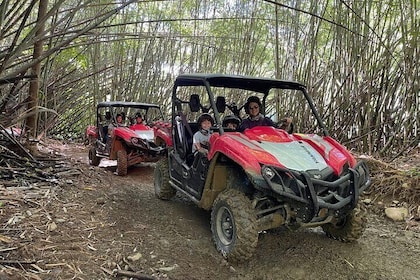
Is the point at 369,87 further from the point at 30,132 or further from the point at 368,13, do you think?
the point at 30,132

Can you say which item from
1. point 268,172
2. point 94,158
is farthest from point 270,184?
point 94,158

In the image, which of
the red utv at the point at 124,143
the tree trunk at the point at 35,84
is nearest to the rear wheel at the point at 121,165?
the red utv at the point at 124,143

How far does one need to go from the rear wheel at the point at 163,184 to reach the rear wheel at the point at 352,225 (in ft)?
5.61

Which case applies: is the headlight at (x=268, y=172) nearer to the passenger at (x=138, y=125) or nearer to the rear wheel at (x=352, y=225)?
the rear wheel at (x=352, y=225)

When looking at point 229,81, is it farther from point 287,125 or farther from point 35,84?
point 35,84

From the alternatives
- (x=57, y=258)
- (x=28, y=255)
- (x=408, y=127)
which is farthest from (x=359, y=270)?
(x=408, y=127)

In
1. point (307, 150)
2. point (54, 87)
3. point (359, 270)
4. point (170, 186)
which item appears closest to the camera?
point (359, 270)

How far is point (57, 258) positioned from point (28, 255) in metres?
0.16

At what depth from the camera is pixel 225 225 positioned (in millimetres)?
2746

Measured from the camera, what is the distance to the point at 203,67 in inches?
318

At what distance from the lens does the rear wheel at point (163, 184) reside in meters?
4.01

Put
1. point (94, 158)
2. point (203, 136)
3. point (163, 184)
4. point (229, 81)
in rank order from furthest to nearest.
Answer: point (94, 158)
point (163, 184)
point (203, 136)
point (229, 81)

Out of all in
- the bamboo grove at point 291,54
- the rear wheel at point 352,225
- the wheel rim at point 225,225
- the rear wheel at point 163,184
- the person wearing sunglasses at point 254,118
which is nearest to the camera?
the wheel rim at point 225,225

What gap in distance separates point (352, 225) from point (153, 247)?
4.62ft
